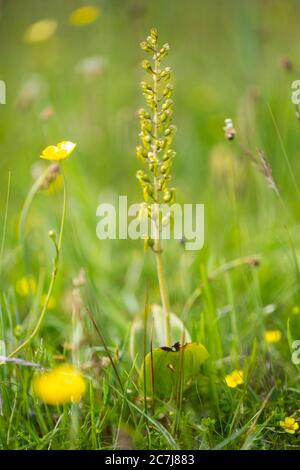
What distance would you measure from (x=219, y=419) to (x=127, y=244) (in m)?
1.12

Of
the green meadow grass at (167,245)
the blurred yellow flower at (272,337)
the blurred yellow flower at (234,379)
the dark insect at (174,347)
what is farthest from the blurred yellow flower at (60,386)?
the blurred yellow flower at (272,337)

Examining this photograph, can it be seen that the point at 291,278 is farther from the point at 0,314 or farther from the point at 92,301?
the point at 0,314

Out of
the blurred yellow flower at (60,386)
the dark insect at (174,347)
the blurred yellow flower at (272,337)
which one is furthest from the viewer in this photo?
the blurred yellow flower at (272,337)

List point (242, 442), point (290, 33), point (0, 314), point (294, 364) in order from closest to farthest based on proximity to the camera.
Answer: point (242, 442)
point (0, 314)
point (294, 364)
point (290, 33)

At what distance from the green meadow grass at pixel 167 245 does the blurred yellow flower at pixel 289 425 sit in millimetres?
21

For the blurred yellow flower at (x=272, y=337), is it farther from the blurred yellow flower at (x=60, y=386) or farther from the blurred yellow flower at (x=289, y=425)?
the blurred yellow flower at (x=60, y=386)

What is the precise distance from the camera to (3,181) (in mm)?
2734

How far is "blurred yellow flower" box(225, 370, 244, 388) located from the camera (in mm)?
1422

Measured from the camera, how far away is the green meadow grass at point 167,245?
1379 millimetres

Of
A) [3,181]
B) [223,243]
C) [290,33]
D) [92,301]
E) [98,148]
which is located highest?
[290,33]

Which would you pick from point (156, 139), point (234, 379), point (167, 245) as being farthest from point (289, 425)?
point (167, 245)

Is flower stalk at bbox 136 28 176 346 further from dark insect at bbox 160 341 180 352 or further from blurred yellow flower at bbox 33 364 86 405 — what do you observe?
blurred yellow flower at bbox 33 364 86 405

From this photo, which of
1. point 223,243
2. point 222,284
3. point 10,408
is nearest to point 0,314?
point 10,408

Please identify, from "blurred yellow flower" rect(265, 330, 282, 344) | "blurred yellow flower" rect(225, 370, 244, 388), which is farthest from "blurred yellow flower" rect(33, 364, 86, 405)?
"blurred yellow flower" rect(265, 330, 282, 344)
